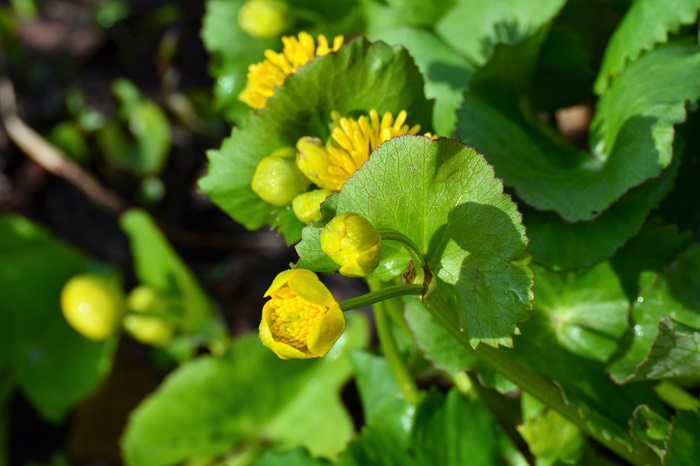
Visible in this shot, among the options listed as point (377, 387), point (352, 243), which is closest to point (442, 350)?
point (377, 387)

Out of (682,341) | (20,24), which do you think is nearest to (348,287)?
(682,341)

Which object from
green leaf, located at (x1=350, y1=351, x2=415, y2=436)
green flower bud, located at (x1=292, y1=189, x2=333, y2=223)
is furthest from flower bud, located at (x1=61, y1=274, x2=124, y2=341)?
green flower bud, located at (x1=292, y1=189, x2=333, y2=223)

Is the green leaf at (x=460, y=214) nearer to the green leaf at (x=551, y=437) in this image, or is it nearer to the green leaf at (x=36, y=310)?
the green leaf at (x=551, y=437)

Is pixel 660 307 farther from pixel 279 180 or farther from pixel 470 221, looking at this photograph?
pixel 279 180

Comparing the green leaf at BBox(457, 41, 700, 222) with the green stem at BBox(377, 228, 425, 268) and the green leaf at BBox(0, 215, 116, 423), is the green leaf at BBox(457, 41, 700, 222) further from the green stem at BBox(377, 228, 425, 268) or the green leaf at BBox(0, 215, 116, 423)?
the green leaf at BBox(0, 215, 116, 423)

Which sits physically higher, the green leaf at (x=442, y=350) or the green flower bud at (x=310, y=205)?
the green flower bud at (x=310, y=205)

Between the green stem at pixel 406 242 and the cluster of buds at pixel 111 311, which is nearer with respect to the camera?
the green stem at pixel 406 242

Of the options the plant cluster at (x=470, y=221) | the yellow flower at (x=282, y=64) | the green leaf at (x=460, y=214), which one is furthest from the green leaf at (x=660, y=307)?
A: the yellow flower at (x=282, y=64)
